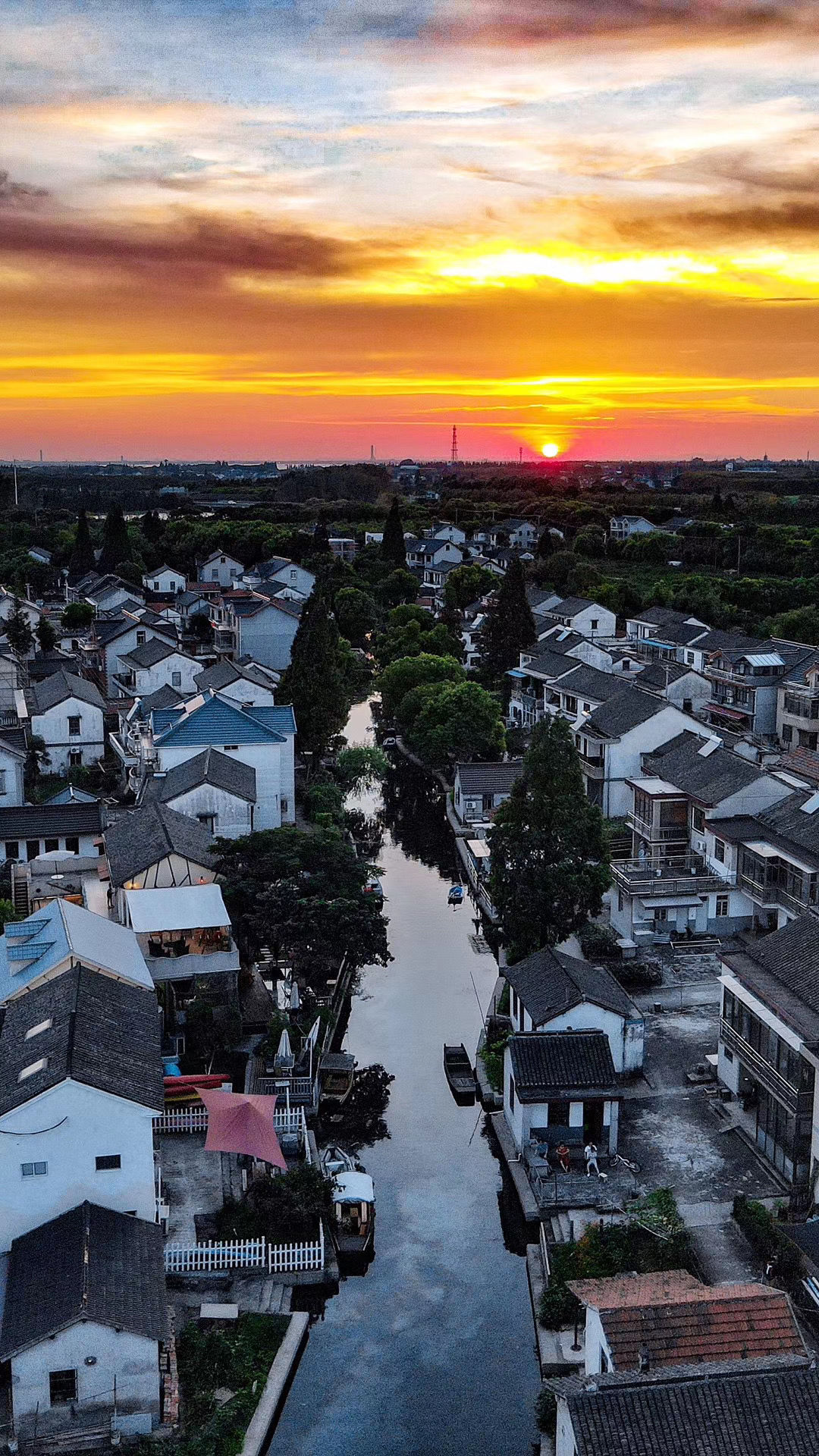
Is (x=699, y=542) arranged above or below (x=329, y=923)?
above

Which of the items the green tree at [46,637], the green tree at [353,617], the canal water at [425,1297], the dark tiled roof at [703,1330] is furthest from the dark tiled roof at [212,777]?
the green tree at [353,617]

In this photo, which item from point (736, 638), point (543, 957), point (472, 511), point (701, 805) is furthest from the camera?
point (472, 511)

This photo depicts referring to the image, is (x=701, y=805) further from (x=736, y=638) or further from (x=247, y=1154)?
(x=736, y=638)

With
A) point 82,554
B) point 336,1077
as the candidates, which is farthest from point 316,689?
point 82,554

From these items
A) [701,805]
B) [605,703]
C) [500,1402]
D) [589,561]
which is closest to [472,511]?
[589,561]

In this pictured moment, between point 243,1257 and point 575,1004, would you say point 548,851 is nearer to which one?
point 575,1004

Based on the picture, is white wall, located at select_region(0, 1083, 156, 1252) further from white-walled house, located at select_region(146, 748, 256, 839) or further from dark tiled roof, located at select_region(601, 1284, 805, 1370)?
white-walled house, located at select_region(146, 748, 256, 839)
